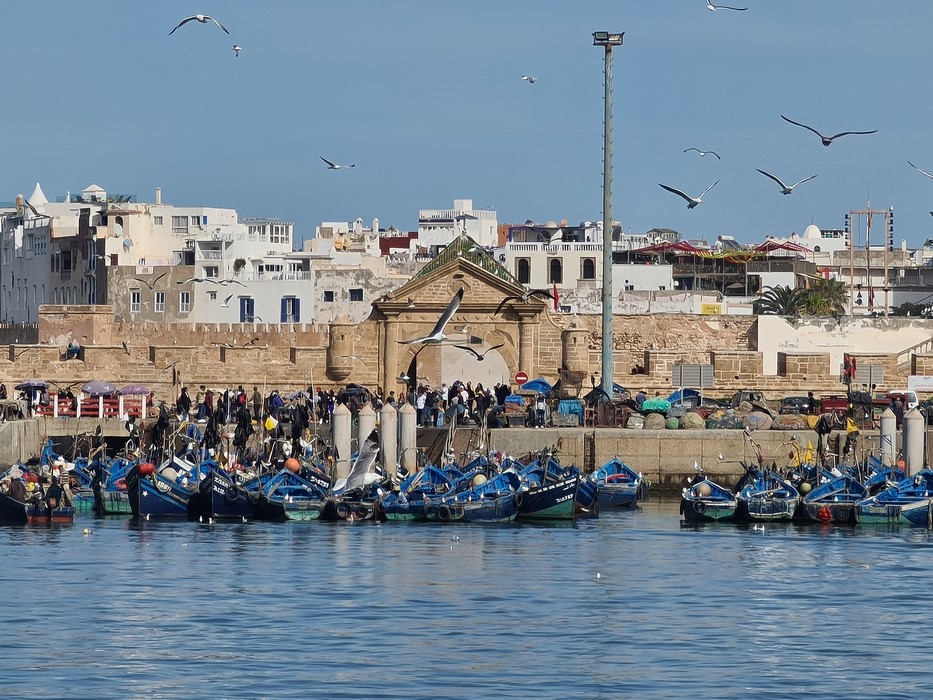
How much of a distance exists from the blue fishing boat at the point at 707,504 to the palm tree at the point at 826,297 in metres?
29.9

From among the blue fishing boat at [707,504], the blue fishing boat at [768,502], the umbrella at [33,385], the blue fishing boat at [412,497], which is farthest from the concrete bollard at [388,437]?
the umbrella at [33,385]

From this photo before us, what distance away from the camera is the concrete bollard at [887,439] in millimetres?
41656

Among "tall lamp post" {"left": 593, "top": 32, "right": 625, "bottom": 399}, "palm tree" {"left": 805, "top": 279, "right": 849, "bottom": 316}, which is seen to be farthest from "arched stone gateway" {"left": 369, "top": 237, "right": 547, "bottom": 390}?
"palm tree" {"left": 805, "top": 279, "right": 849, "bottom": 316}

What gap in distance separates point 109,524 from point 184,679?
600 inches

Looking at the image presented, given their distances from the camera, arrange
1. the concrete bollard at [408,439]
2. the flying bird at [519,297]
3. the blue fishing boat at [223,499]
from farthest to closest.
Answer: the flying bird at [519,297] → the concrete bollard at [408,439] → the blue fishing boat at [223,499]

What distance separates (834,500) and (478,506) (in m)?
6.33

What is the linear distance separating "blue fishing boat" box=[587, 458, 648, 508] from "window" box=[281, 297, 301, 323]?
2291 centimetres

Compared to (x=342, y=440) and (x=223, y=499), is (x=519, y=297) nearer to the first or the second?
(x=342, y=440)

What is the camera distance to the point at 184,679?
2338 centimetres

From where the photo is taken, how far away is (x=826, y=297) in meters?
70.2

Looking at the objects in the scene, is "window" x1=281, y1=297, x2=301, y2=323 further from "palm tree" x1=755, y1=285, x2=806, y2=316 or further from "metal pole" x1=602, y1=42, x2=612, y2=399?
"metal pole" x1=602, y1=42, x2=612, y2=399

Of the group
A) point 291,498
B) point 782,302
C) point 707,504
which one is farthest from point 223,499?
point 782,302

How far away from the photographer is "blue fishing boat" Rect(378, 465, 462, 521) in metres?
38.3

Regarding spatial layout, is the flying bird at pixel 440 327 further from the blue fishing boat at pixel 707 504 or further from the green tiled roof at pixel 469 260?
the blue fishing boat at pixel 707 504
